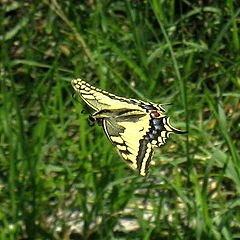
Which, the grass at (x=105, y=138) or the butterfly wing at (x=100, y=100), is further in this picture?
the grass at (x=105, y=138)

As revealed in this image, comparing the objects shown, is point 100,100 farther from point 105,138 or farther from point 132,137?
point 105,138

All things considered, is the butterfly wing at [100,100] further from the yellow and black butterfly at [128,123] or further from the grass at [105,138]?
the grass at [105,138]

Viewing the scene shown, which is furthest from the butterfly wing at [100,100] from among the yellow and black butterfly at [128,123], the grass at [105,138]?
the grass at [105,138]

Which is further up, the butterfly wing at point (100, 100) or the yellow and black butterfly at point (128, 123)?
the butterfly wing at point (100, 100)

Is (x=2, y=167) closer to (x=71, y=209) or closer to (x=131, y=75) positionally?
(x=71, y=209)

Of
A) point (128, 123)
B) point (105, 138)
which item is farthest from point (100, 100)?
point (105, 138)

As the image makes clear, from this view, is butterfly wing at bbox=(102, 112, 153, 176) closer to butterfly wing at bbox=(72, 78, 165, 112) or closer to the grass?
butterfly wing at bbox=(72, 78, 165, 112)

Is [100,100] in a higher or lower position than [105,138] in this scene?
higher

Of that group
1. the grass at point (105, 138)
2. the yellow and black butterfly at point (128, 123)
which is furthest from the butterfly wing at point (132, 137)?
the grass at point (105, 138)
